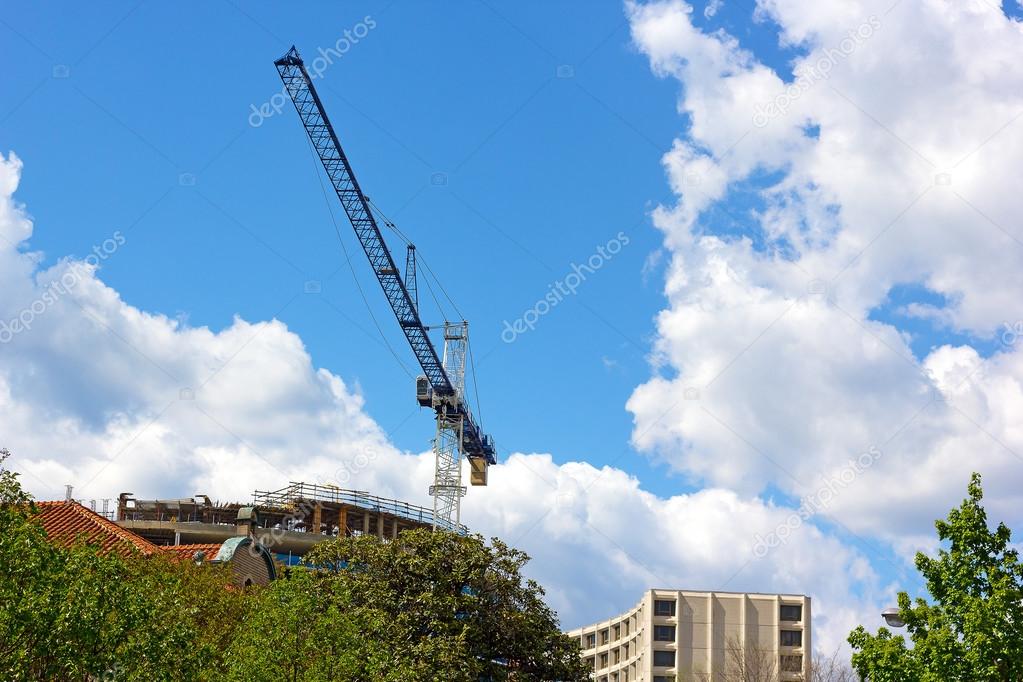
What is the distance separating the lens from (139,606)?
982 inches

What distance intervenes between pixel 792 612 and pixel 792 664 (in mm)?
7304

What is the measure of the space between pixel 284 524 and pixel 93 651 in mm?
76091

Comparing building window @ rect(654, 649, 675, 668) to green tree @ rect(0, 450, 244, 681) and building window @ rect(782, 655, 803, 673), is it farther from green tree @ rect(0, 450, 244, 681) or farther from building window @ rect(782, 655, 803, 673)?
green tree @ rect(0, 450, 244, 681)

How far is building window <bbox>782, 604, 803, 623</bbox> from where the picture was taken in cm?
13575

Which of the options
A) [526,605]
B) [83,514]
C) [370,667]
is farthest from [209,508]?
[370,667]

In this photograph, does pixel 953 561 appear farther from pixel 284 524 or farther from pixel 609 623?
pixel 609 623

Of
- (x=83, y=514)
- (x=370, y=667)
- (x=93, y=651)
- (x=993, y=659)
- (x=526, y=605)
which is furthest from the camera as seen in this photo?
(x=83, y=514)

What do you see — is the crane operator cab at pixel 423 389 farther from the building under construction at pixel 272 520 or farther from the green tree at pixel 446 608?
the green tree at pixel 446 608

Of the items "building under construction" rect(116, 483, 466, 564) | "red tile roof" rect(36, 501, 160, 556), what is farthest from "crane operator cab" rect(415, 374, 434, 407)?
"red tile roof" rect(36, 501, 160, 556)

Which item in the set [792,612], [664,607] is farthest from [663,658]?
[792,612]

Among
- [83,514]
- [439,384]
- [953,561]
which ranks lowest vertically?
[953,561]

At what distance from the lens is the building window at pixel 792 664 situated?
12812 centimetres

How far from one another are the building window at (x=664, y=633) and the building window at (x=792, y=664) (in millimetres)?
13362

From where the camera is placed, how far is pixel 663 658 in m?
140
